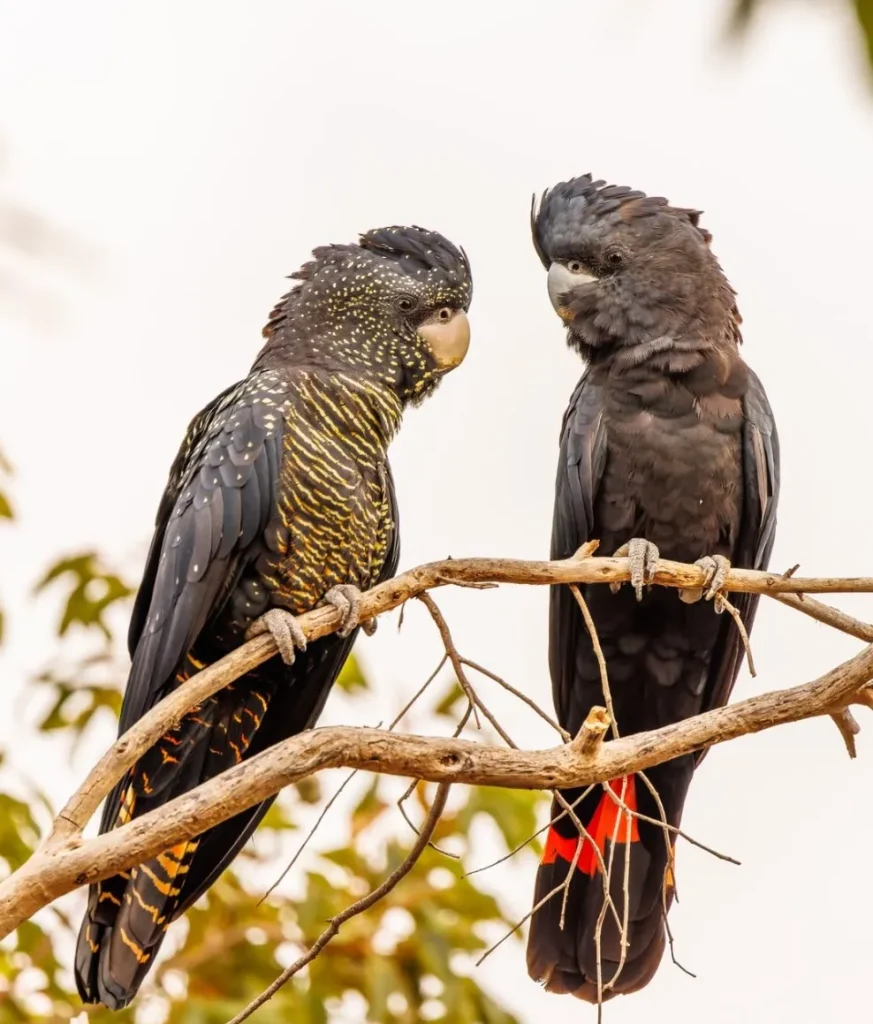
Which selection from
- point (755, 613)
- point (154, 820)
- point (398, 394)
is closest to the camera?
point (154, 820)

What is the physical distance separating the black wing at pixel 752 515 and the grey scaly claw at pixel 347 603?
105 centimetres

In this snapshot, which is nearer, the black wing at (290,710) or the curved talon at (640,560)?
the curved talon at (640,560)

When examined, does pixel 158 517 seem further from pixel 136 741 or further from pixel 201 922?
pixel 201 922

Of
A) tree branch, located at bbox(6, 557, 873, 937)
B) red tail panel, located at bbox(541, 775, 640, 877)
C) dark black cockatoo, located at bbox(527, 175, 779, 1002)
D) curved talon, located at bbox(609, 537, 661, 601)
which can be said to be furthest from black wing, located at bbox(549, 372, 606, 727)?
tree branch, located at bbox(6, 557, 873, 937)

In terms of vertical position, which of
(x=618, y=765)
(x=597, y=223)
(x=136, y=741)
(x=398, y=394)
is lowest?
(x=136, y=741)

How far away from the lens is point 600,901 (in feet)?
12.0

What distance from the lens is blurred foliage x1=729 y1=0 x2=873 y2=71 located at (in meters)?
0.96

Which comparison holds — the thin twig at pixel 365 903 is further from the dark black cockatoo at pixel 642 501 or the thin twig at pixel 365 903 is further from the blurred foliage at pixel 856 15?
the blurred foliage at pixel 856 15

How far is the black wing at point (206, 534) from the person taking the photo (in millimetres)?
3141

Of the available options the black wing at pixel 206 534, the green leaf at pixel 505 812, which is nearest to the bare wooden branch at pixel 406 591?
the black wing at pixel 206 534

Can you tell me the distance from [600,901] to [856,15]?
9.98ft

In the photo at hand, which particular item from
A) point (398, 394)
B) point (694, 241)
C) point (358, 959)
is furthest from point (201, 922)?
point (694, 241)

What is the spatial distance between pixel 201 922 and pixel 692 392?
95.0 inches

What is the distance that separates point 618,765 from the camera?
2426 mm
